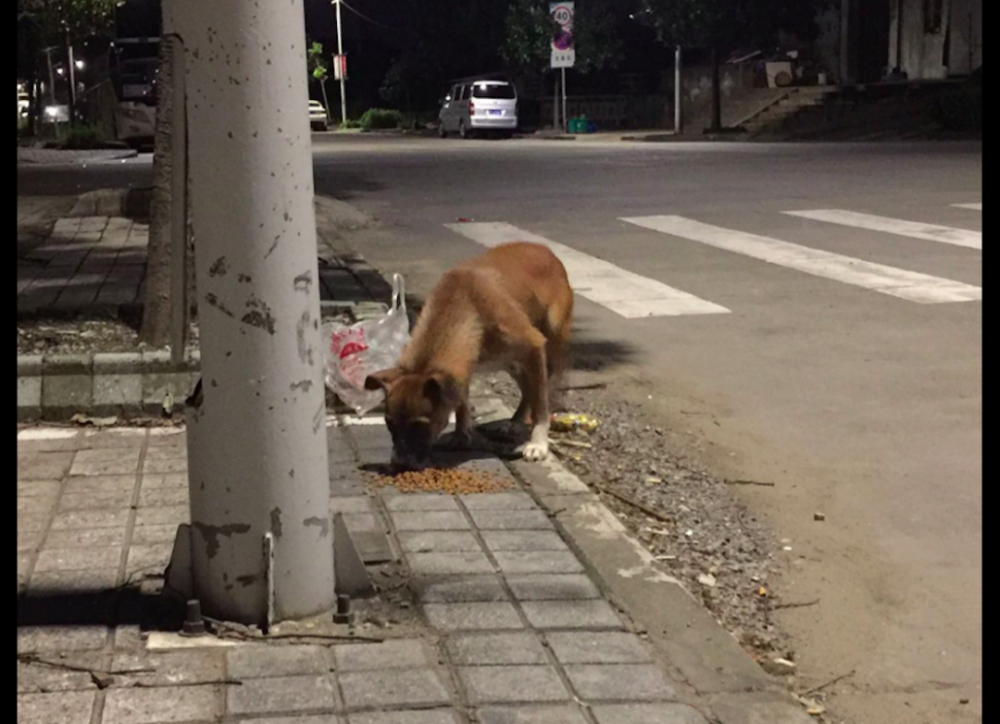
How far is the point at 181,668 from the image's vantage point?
345cm

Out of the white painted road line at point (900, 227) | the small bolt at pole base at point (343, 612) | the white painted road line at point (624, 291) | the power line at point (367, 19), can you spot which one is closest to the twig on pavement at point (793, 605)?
the small bolt at pole base at point (343, 612)

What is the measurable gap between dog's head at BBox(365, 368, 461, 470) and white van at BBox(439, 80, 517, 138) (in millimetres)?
38392

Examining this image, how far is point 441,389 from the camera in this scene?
512 cm

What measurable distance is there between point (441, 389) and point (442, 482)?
0.35m

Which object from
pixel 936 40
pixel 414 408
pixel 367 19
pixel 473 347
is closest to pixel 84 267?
pixel 473 347

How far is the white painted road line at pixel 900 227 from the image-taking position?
12.0m

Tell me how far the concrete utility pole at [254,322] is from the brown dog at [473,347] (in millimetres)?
1355

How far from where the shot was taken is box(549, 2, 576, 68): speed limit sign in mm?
43406

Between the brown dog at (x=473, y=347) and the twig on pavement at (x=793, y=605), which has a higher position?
the brown dog at (x=473, y=347)

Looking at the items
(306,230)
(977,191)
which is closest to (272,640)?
(306,230)

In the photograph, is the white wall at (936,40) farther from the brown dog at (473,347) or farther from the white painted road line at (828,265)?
the brown dog at (473,347)

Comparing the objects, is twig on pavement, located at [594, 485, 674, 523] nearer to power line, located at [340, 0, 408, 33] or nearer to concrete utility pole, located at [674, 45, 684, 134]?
concrete utility pole, located at [674, 45, 684, 134]

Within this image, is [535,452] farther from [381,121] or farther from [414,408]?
[381,121]

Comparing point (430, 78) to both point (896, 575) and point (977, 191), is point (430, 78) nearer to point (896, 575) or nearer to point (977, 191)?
point (977, 191)
